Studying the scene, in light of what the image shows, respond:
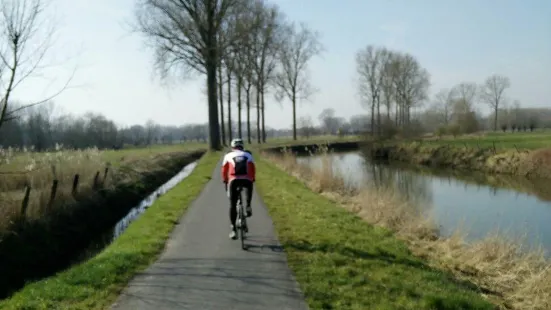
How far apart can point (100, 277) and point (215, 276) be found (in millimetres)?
1720

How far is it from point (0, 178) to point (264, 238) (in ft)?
24.8

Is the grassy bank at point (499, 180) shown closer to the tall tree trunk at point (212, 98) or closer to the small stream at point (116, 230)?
the tall tree trunk at point (212, 98)

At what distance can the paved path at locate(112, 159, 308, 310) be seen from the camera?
5.45 m

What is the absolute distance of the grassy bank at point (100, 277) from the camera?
5.67 m

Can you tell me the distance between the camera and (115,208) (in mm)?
15211

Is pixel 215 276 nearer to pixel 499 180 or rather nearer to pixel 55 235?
pixel 55 235

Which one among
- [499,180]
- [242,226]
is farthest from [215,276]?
[499,180]

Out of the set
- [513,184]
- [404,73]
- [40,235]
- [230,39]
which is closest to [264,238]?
[40,235]

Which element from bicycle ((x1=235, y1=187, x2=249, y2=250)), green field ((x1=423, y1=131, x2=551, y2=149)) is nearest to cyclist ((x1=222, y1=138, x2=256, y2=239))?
bicycle ((x1=235, y1=187, x2=249, y2=250))

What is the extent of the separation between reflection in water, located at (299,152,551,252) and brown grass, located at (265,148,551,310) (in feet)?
3.26

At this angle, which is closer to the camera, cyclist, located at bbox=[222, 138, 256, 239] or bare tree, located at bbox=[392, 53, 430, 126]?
cyclist, located at bbox=[222, 138, 256, 239]

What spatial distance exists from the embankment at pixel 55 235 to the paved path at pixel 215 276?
2857 mm

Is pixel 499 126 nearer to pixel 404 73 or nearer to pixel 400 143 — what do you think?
pixel 404 73

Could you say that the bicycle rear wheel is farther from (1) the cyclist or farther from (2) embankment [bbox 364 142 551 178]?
(2) embankment [bbox 364 142 551 178]
